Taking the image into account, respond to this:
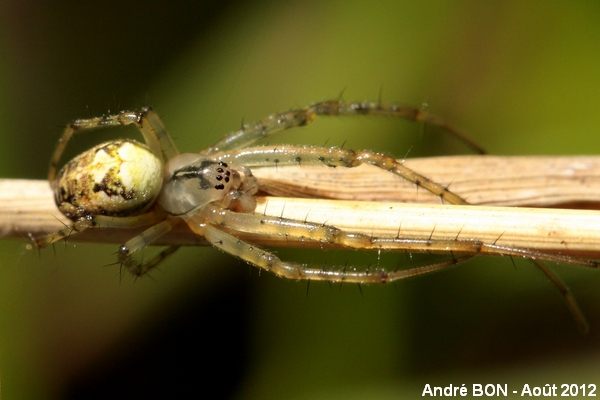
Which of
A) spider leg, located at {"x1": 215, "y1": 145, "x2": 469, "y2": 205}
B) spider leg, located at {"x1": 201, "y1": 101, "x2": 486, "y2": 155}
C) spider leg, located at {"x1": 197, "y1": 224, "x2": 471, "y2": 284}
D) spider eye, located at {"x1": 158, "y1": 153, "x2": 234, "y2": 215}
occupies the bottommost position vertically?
spider leg, located at {"x1": 197, "y1": 224, "x2": 471, "y2": 284}

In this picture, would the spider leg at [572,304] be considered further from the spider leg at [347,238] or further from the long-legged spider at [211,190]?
the spider leg at [347,238]

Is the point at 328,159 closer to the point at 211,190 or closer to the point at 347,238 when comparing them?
the point at 347,238

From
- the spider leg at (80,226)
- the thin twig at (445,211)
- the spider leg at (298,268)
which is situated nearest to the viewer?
the thin twig at (445,211)

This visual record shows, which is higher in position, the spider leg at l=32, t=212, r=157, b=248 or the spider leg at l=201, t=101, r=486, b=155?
the spider leg at l=201, t=101, r=486, b=155

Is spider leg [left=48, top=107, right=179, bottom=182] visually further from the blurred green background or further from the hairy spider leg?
the hairy spider leg

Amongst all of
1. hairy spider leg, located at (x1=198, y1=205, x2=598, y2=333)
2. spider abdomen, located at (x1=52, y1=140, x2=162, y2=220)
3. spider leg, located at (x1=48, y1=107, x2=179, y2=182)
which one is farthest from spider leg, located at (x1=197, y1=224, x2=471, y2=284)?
spider leg, located at (x1=48, y1=107, x2=179, y2=182)

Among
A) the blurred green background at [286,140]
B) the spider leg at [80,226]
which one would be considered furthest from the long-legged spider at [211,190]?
the blurred green background at [286,140]

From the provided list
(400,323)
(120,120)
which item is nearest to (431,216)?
(400,323)

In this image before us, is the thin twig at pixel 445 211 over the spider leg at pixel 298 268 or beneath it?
over
